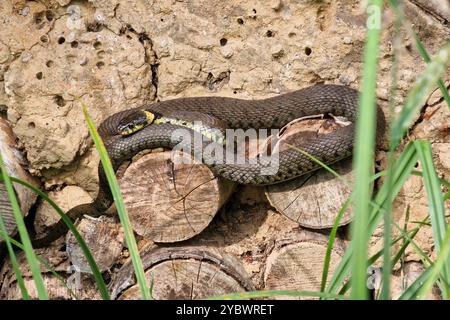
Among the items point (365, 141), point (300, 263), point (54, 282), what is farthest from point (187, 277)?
point (365, 141)

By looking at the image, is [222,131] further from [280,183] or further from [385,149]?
[385,149]

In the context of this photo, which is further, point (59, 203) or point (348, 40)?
point (59, 203)

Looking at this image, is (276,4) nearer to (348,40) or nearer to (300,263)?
(348,40)

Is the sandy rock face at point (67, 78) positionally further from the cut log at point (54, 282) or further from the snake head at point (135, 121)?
the cut log at point (54, 282)

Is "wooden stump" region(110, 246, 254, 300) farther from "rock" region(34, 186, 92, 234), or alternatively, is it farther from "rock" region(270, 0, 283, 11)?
"rock" region(270, 0, 283, 11)

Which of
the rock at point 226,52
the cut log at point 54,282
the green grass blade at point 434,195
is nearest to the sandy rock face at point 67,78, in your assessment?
the rock at point 226,52

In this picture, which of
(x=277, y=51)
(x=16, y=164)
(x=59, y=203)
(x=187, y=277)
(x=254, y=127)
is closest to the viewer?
(x=187, y=277)
